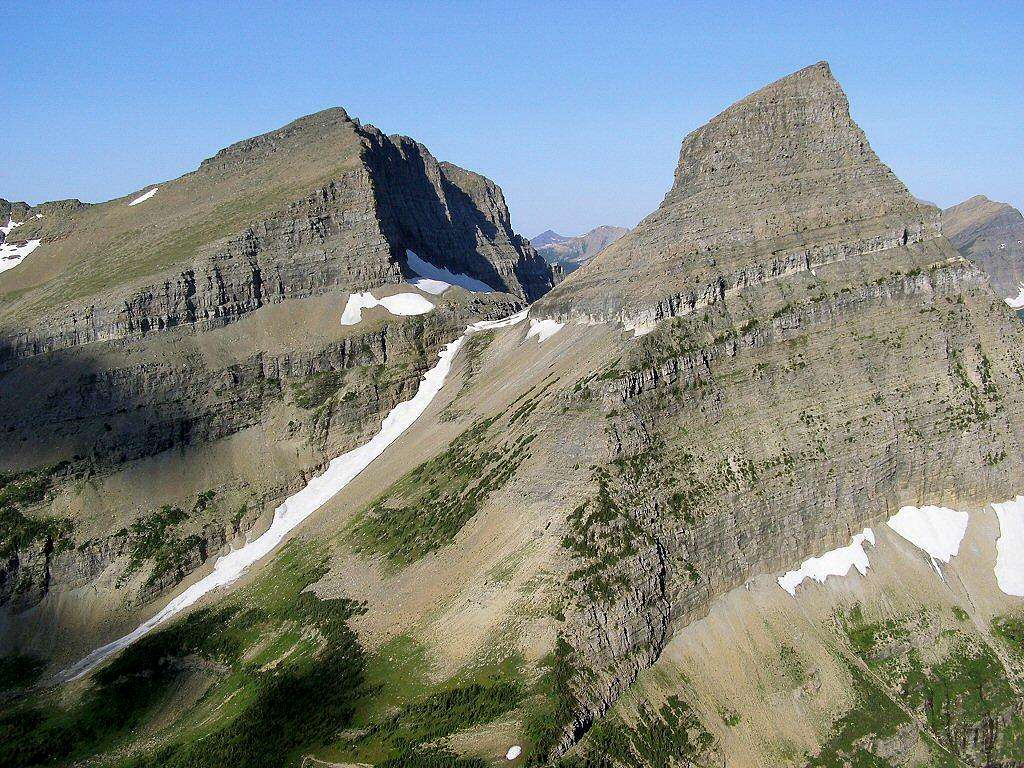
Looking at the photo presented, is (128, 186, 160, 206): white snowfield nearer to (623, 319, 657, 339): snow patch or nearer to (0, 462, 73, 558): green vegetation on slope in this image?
(0, 462, 73, 558): green vegetation on slope

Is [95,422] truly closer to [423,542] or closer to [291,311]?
[291,311]

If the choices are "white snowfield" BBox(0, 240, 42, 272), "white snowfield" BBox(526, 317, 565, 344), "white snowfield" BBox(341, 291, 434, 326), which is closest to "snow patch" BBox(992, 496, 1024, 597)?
"white snowfield" BBox(526, 317, 565, 344)

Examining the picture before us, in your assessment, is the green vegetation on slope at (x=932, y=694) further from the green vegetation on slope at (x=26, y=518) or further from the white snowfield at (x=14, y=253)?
the white snowfield at (x=14, y=253)

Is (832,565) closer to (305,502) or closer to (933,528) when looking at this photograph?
(933,528)

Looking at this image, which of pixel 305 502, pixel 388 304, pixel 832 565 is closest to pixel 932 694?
pixel 832 565

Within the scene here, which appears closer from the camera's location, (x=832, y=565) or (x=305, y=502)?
(x=832, y=565)

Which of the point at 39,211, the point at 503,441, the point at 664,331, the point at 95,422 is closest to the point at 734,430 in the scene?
the point at 664,331

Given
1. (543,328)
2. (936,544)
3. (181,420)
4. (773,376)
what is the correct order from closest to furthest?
(936,544), (773,376), (181,420), (543,328)

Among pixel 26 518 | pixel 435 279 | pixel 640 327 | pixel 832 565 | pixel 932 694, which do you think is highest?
pixel 435 279
